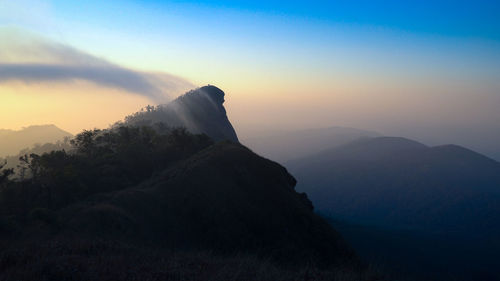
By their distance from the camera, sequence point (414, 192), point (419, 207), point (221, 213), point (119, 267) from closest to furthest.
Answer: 1. point (119, 267)
2. point (221, 213)
3. point (419, 207)
4. point (414, 192)

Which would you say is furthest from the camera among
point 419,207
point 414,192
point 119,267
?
point 414,192

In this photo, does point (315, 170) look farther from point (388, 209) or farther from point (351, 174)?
point (388, 209)

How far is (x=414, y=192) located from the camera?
163750 millimetres

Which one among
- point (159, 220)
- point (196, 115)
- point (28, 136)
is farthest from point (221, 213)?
point (28, 136)

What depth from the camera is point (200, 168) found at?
116 feet

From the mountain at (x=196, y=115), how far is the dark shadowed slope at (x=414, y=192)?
62029 millimetres

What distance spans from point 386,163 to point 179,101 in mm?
136087

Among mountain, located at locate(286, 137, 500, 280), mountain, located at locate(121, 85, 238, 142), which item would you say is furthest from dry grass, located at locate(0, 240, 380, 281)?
mountain, located at locate(121, 85, 238, 142)

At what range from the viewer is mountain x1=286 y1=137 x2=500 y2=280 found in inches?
3115

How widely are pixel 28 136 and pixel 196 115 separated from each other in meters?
96.3

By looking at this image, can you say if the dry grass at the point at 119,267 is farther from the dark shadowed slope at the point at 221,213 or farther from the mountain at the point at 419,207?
the mountain at the point at 419,207

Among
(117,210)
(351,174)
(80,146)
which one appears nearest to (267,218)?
(117,210)

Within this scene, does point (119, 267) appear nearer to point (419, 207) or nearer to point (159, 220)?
point (159, 220)

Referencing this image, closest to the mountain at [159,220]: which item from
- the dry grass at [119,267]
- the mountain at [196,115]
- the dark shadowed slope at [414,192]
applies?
the dry grass at [119,267]
